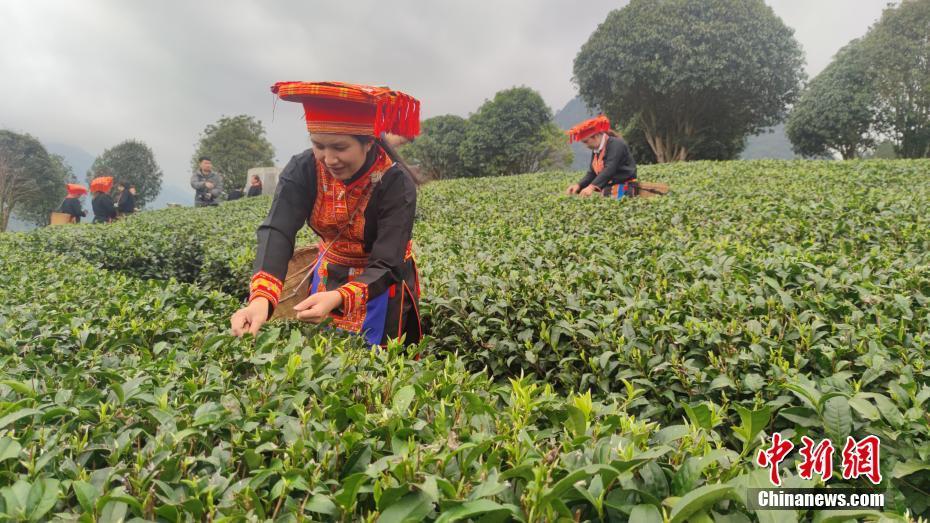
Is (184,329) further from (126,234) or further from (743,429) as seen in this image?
(126,234)

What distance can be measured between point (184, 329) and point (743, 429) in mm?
2395

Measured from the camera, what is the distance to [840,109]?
83.1 ft

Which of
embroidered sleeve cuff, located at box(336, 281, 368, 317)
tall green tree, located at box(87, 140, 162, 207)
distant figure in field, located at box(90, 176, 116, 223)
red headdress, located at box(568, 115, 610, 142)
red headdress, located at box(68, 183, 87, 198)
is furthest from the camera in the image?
tall green tree, located at box(87, 140, 162, 207)

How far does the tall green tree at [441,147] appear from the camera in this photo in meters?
34.0

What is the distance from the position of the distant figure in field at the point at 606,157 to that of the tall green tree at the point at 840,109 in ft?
80.5

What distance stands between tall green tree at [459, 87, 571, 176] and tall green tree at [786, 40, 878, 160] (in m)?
12.6

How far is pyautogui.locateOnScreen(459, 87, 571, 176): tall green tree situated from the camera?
31.3 m

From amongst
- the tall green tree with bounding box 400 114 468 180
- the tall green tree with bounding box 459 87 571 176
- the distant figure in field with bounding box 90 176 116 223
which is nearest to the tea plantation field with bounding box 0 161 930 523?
the distant figure in field with bounding box 90 176 116 223

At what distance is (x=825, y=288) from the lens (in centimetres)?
285

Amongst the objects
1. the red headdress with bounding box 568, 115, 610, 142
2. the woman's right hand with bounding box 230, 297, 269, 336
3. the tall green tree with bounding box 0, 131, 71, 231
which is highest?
the tall green tree with bounding box 0, 131, 71, 231

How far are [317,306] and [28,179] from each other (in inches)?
2127

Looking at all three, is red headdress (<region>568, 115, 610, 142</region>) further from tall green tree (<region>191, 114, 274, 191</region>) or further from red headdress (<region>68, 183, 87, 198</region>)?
tall green tree (<region>191, 114, 274, 191</region>)

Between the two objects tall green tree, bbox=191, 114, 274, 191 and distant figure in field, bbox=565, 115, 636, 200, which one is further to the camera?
tall green tree, bbox=191, 114, 274, 191

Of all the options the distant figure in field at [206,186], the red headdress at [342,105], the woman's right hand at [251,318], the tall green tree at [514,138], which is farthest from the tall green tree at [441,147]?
the woman's right hand at [251,318]
